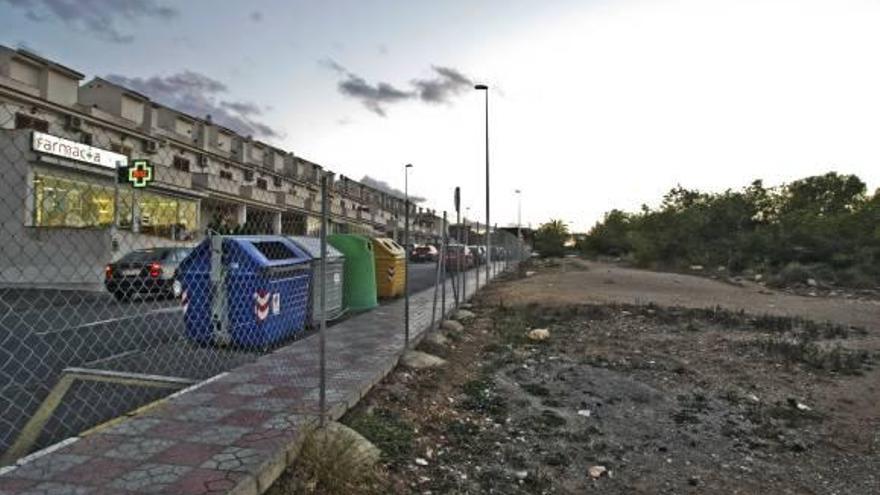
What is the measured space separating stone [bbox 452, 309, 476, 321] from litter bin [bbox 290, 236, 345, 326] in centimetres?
219

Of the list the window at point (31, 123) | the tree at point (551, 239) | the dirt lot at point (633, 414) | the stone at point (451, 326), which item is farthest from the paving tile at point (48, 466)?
the tree at point (551, 239)

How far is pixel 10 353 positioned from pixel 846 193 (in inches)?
3255

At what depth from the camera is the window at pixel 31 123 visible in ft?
84.0

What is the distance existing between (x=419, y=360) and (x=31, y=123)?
87.4 ft

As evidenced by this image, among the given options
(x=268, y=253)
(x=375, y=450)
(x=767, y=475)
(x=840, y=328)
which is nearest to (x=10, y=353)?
(x=268, y=253)

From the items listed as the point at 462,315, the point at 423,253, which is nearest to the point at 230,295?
the point at 462,315

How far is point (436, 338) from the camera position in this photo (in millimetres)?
8906

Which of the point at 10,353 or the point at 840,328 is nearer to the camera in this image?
the point at 10,353

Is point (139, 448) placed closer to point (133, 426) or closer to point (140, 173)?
point (133, 426)

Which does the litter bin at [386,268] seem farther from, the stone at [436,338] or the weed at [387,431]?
the weed at [387,431]

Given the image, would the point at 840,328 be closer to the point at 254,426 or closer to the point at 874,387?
the point at 874,387

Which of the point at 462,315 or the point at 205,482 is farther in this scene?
the point at 462,315

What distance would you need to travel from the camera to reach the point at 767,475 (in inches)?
177

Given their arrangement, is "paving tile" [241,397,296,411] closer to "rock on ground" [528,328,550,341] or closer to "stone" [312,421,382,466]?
"stone" [312,421,382,466]
